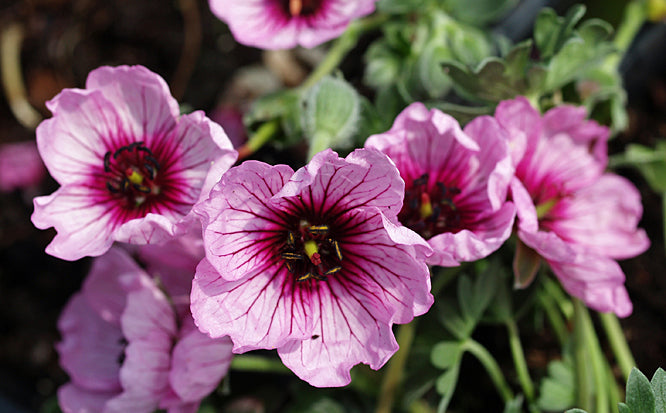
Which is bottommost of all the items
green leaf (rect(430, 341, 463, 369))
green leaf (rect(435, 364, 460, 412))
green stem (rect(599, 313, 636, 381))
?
green stem (rect(599, 313, 636, 381))

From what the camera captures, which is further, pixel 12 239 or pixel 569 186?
pixel 12 239

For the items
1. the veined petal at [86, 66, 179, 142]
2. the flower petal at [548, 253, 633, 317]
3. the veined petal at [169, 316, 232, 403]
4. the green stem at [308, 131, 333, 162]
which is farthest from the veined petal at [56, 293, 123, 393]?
the flower petal at [548, 253, 633, 317]

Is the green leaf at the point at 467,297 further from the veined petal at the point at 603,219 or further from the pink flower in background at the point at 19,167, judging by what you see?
the pink flower in background at the point at 19,167

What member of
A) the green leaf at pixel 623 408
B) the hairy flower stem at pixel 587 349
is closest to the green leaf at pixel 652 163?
the hairy flower stem at pixel 587 349

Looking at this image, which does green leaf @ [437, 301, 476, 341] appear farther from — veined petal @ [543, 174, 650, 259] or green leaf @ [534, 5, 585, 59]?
green leaf @ [534, 5, 585, 59]

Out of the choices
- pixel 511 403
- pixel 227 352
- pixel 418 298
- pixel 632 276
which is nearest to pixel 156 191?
pixel 227 352

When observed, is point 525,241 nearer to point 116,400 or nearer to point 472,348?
point 472,348
